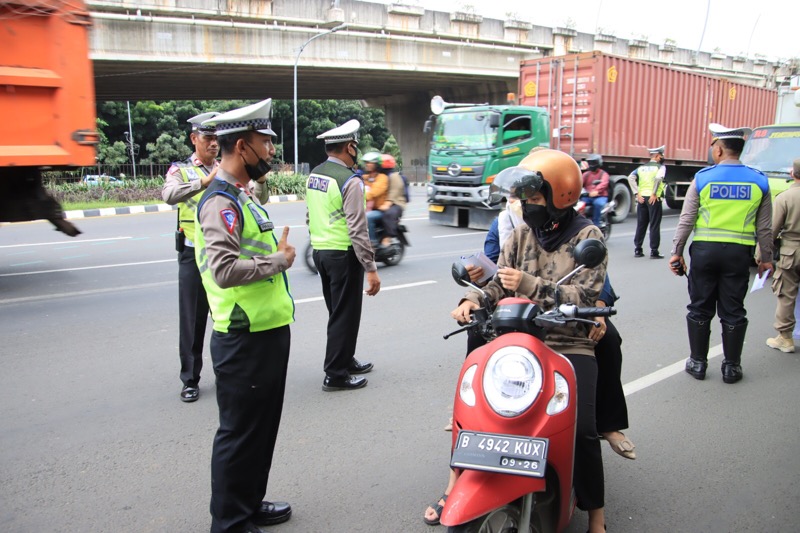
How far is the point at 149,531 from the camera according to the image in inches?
118

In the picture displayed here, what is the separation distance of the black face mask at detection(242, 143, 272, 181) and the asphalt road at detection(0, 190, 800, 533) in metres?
1.66

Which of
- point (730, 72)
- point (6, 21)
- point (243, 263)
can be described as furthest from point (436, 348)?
point (730, 72)

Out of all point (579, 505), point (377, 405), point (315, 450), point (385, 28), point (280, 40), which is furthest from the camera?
point (385, 28)

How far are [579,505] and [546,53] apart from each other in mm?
30192

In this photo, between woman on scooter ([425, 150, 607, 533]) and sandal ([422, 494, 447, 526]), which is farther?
sandal ([422, 494, 447, 526])

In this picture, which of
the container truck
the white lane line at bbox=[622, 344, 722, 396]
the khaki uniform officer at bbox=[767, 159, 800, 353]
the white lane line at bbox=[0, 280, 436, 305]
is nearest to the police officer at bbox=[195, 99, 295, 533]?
the white lane line at bbox=[622, 344, 722, 396]

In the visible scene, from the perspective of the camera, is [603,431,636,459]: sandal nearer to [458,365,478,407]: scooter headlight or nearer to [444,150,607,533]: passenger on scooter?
[444,150,607,533]: passenger on scooter

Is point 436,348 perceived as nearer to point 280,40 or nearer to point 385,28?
point 280,40

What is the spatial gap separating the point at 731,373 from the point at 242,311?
3.95m

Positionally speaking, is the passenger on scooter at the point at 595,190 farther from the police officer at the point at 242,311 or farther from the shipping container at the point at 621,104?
the police officer at the point at 242,311

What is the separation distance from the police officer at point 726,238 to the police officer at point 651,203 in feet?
18.8

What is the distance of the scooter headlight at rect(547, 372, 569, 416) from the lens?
2332 mm

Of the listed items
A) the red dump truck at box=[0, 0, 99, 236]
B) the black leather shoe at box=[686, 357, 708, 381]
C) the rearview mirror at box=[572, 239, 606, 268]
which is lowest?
the black leather shoe at box=[686, 357, 708, 381]

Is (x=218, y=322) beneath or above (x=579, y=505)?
above
